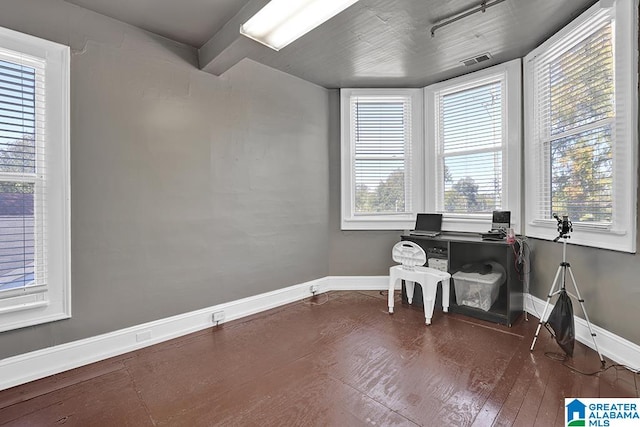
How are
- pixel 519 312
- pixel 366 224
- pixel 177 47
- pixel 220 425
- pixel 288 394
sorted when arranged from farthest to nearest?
pixel 366 224 < pixel 519 312 < pixel 177 47 < pixel 288 394 < pixel 220 425

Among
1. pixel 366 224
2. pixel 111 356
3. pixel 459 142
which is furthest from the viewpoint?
pixel 366 224

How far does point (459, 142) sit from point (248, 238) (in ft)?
9.37

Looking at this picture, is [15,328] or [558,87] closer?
[15,328]

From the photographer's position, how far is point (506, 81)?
11.3 feet

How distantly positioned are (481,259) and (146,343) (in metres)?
3.59

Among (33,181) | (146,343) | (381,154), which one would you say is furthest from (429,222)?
(33,181)

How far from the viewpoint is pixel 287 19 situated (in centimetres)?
233

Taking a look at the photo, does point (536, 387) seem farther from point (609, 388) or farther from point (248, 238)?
point (248, 238)

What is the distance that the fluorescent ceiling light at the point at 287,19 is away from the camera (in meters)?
2.20

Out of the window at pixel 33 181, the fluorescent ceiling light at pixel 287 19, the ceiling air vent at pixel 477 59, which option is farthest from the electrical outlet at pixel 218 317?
the ceiling air vent at pixel 477 59

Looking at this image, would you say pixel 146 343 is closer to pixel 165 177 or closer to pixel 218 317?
pixel 218 317

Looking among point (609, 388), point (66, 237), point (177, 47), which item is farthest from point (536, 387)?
point (177, 47)

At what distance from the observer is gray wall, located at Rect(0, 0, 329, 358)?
232cm

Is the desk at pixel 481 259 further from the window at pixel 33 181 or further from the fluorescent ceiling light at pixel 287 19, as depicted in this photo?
the window at pixel 33 181
